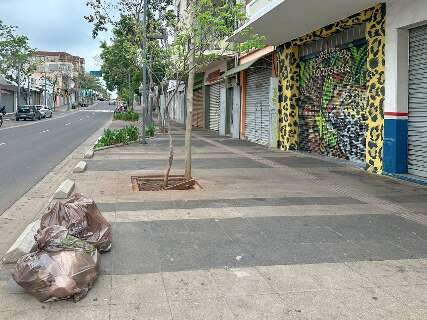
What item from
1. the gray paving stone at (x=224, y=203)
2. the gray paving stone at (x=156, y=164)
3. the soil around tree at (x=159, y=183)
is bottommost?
the gray paving stone at (x=224, y=203)

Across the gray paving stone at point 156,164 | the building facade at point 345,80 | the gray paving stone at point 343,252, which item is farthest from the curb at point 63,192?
the building facade at point 345,80

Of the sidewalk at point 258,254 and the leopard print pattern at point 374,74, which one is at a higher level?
the leopard print pattern at point 374,74

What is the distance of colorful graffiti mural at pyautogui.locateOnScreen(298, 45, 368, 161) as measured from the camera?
45.0 feet

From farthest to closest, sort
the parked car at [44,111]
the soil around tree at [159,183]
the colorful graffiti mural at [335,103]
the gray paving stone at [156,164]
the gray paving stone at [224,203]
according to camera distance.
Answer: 1. the parked car at [44,111]
2. the colorful graffiti mural at [335,103]
3. the gray paving stone at [156,164]
4. the soil around tree at [159,183]
5. the gray paving stone at [224,203]

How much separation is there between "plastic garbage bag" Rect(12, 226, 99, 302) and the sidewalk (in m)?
0.11

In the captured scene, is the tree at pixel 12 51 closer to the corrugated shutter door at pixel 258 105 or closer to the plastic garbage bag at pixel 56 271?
the corrugated shutter door at pixel 258 105

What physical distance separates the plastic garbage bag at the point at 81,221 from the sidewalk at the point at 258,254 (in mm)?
189

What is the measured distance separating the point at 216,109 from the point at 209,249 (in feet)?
86.5

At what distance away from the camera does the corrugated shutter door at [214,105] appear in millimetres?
31391

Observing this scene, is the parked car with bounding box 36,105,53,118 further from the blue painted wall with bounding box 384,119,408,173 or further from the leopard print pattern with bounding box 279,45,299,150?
the blue painted wall with bounding box 384,119,408,173

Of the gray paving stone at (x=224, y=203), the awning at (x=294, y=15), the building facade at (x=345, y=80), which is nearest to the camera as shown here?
the gray paving stone at (x=224, y=203)

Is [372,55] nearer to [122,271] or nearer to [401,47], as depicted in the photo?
[401,47]

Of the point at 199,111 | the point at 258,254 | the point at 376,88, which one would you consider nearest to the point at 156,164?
the point at 376,88

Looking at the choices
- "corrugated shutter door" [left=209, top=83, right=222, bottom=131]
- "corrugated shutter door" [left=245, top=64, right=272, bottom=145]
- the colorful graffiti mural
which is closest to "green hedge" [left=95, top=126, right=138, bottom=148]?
"corrugated shutter door" [left=245, top=64, right=272, bottom=145]
